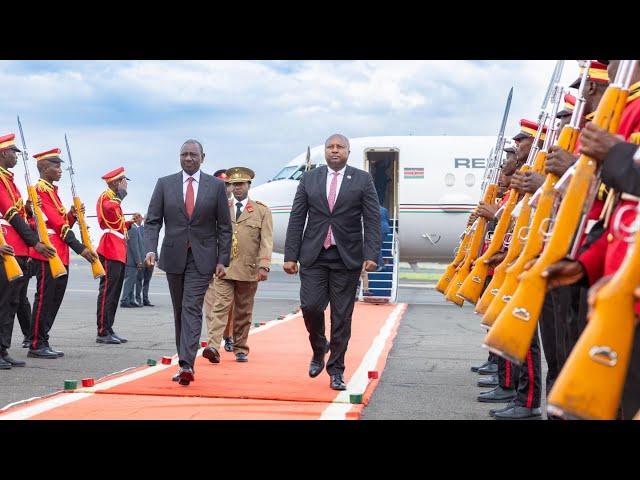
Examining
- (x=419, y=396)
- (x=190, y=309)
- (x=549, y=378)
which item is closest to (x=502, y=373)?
(x=419, y=396)

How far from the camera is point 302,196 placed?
812 centimetres

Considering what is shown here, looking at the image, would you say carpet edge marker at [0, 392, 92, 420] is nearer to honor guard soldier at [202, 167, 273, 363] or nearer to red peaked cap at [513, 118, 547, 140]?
honor guard soldier at [202, 167, 273, 363]

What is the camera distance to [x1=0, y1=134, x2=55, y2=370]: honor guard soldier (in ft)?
29.7

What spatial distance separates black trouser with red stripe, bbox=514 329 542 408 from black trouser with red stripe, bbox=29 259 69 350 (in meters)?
5.25

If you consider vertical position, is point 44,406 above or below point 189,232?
below

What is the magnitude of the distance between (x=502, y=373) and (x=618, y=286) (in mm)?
4672

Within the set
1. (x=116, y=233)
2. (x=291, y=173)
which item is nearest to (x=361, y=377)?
(x=116, y=233)

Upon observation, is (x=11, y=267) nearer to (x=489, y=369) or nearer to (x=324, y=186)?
(x=324, y=186)

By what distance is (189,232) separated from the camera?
8.24 m

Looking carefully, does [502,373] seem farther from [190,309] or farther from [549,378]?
[190,309]

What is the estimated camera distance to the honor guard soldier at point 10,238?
357 inches

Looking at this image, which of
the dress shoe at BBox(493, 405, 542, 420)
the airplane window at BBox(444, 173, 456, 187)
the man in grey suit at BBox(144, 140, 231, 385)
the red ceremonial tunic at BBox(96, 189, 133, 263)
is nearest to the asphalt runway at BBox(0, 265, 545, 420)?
the dress shoe at BBox(493, 405, 542, 420)

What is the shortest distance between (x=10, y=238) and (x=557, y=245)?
680 centimetres

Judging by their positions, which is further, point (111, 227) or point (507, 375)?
point (111, 227)
